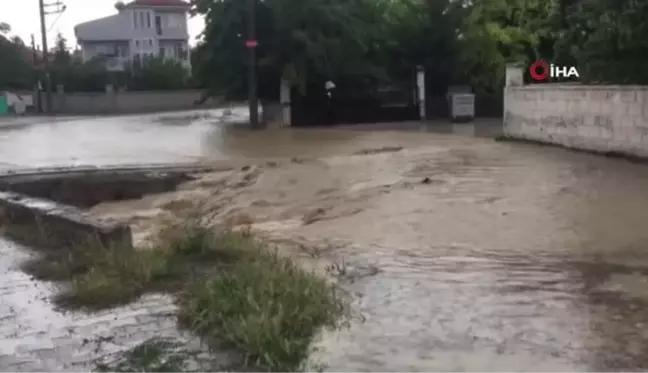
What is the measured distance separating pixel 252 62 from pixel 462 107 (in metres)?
6.40

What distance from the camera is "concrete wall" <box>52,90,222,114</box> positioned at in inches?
1868

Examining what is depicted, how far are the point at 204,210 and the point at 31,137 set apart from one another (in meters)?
14.4

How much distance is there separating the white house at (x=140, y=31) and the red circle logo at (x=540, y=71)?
46382mm

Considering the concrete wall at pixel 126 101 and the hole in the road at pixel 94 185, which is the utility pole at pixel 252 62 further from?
the concrete wall at pixel 126 101

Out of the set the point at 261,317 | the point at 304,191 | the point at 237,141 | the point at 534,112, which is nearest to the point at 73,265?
the point at 261,317

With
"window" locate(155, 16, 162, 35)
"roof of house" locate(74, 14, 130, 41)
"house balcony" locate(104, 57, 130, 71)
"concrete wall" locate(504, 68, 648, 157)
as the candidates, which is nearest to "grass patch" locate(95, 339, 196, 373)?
"concrete wall" locate(504, 68, 648, 157)

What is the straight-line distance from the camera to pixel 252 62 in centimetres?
2552

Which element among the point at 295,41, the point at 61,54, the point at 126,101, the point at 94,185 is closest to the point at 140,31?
the point at 61,54

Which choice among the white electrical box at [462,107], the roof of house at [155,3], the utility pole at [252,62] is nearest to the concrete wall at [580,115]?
the white electrical box at [462,107]

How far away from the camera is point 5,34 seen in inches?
2239

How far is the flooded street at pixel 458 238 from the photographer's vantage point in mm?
4961

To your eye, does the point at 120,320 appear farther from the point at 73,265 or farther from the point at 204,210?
the point at 204,210

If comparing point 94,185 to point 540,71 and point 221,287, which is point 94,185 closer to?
point 221,287

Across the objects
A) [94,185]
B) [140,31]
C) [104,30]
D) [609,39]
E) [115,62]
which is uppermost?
[104,30]
